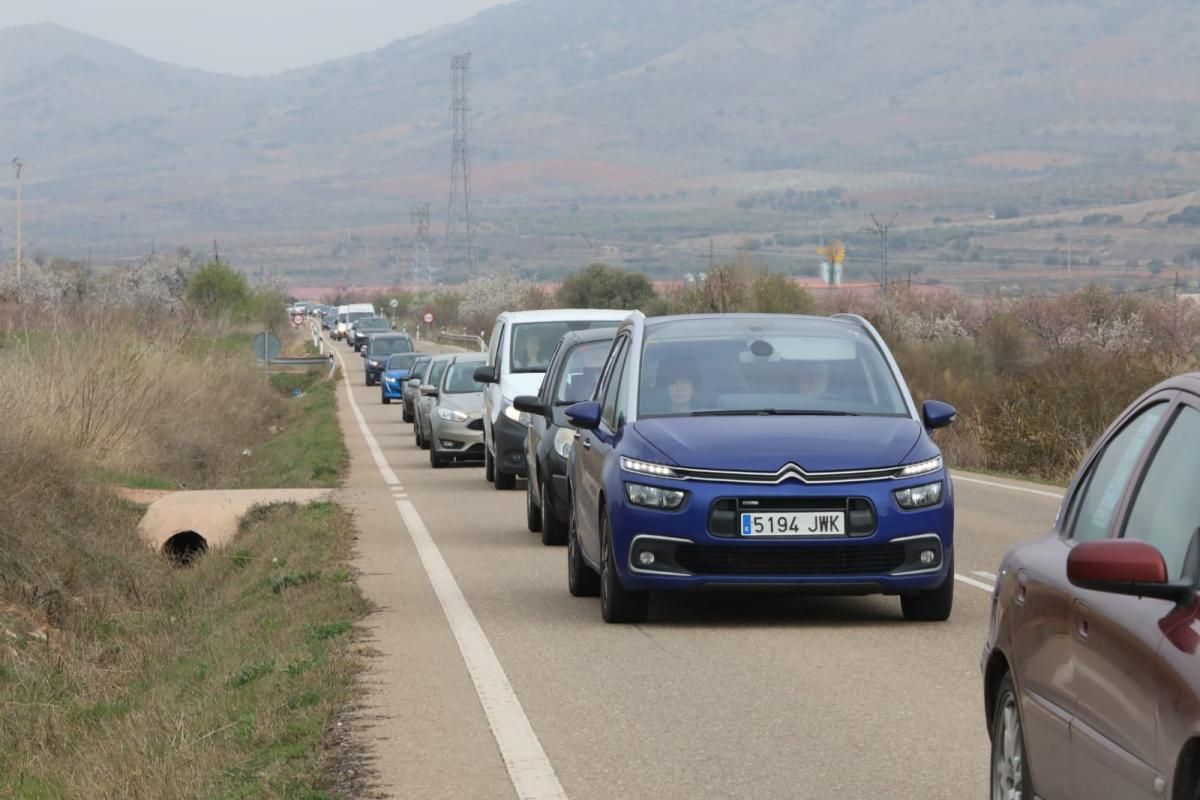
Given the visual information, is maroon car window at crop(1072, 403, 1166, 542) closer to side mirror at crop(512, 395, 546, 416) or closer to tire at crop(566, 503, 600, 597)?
tire at crop(566, 503, 600, 597)

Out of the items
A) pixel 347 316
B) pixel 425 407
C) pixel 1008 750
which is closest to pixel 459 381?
pixel 425 407

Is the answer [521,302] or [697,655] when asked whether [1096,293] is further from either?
[697,655]

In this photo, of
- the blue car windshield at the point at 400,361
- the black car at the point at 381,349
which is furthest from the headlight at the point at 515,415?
the black car at the point at 381,349

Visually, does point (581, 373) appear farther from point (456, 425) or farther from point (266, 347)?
point (266, 347)

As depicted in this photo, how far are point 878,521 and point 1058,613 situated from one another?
5352 mm

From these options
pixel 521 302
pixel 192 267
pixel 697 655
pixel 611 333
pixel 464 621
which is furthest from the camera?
pixel 192 267

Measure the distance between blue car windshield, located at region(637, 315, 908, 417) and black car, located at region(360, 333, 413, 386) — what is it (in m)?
58.9

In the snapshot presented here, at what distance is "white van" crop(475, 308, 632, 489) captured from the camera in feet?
76.0

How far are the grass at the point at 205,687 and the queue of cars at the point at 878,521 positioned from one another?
70.5 inches

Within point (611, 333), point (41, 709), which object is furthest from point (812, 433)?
point (611, 333)

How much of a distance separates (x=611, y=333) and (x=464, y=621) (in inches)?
259

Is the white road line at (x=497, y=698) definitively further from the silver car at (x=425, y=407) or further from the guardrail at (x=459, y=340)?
the guardrail at (x=459, y=340)

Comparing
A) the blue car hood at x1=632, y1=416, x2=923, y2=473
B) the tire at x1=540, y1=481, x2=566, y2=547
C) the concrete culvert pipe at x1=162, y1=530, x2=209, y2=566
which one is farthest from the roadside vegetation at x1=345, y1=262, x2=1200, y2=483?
the blue car hood at x1=632, y1=416, x2=923, y2=473

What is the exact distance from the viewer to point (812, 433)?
11.5 m
